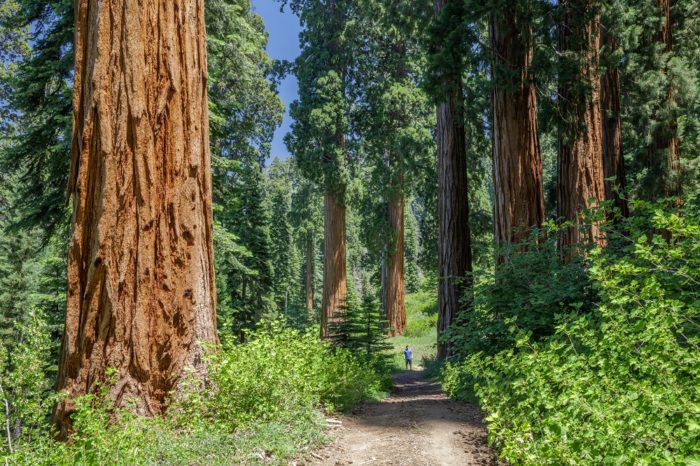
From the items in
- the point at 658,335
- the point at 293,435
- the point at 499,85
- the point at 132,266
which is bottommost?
the point at 293,435

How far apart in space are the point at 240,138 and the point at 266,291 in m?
15.4

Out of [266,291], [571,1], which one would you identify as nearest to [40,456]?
[571,1]

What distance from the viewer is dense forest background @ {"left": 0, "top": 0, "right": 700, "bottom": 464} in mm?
3475

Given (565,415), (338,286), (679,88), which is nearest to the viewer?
(565,415)

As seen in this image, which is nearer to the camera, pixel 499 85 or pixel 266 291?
pixel 499 85

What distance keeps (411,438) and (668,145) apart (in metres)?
12.3

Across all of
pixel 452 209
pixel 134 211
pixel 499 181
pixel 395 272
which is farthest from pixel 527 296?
pixel 395 272

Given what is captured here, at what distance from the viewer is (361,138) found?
64.7 feet

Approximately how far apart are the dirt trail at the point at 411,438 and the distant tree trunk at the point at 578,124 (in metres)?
3.38

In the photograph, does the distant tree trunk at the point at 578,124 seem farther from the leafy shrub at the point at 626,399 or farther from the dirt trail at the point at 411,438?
the leafy shrub at the point at 626,399

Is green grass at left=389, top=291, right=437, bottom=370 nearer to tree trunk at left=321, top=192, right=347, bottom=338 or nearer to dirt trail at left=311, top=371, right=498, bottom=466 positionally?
tree trunk at left=321, top=192, right=347, bottom=338

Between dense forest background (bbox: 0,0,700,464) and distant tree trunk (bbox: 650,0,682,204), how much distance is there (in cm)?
5

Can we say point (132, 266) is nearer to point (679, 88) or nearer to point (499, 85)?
point (499, 85)

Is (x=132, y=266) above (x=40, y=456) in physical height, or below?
above
